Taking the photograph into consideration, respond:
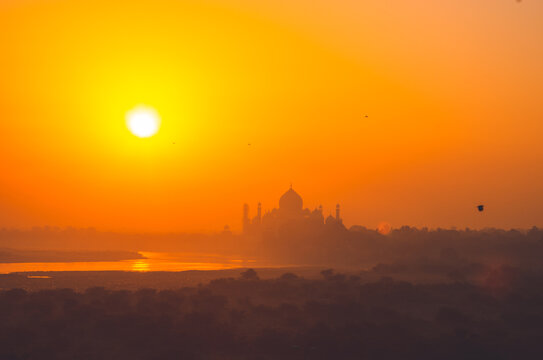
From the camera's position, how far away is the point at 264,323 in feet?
→ 128

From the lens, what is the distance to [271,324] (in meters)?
38.8

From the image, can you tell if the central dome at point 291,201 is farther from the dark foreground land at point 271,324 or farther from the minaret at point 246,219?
the dark foreground land at point 271,324

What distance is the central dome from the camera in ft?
476

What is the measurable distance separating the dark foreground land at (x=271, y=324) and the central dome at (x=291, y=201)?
92.4 m

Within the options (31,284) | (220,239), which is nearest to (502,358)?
(31,284)

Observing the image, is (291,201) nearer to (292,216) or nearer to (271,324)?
(292,216)


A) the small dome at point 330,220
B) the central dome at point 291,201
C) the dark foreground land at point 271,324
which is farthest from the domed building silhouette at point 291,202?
the dark foreground land at point 271,324

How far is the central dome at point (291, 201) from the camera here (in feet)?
476

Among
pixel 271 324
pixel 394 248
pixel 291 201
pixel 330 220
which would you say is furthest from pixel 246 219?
pixel 271 324

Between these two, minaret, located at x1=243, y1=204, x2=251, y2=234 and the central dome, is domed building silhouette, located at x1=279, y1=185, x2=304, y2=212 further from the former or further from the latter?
minaret, located at x1=243, y1=204, x2=251, y2=234

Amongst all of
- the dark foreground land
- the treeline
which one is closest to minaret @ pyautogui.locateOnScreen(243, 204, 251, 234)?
the treeline

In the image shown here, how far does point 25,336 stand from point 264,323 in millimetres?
12989

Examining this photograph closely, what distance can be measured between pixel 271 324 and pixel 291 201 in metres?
107

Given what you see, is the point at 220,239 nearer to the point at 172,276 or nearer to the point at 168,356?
the point at 172,276
